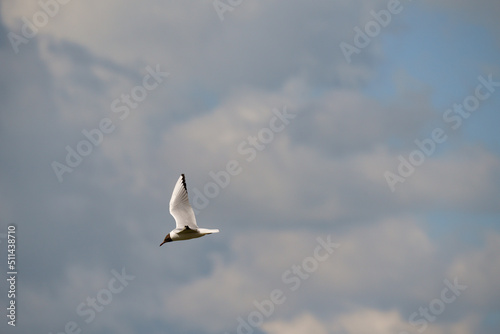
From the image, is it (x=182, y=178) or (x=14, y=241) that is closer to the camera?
(x=182, y=178)

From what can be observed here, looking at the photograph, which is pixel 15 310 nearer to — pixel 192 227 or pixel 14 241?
pixel 14 241

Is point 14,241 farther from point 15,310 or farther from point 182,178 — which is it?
point 182,178

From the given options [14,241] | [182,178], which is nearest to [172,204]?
[182,178]

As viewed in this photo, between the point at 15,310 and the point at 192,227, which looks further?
the point at 15,310

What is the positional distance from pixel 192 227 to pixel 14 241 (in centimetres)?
3309

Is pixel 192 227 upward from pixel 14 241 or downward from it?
downward

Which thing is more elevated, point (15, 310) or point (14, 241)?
point (14, 241)

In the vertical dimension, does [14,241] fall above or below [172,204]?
above

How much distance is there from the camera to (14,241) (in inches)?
4087

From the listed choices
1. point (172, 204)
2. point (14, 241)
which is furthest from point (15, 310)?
point (172, 204)

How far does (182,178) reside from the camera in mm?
79438

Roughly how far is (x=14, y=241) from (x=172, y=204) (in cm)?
3127

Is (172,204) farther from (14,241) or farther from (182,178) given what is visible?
(14,241)

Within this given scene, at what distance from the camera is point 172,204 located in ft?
261
